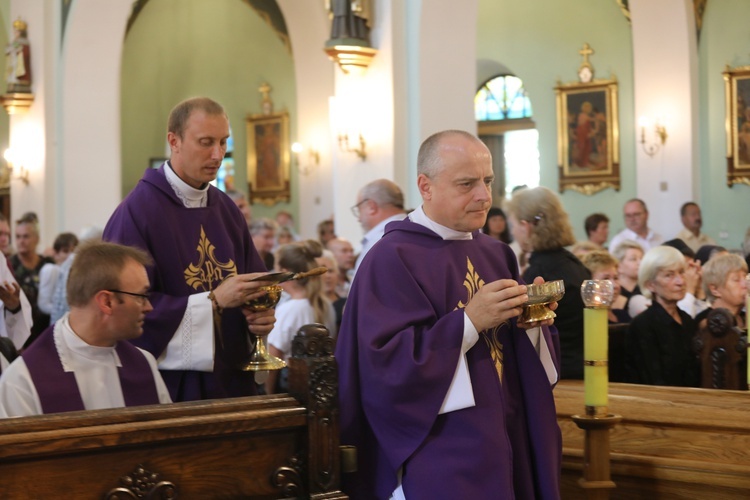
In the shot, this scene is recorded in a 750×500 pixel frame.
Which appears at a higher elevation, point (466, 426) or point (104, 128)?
point (104, 128)

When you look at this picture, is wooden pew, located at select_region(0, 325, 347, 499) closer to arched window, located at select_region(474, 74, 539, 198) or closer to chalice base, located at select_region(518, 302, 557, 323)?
chalice base, located at select_region(518, 302, 557, 323)

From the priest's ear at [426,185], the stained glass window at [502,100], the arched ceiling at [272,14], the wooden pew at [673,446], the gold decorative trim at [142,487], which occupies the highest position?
the arched ceiling at [272,14]

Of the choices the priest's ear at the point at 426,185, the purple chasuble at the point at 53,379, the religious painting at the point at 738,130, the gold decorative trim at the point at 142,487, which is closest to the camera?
the gold decorative trim at the point at 142,487

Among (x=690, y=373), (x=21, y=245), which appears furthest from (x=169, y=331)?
(x=21, y=245)

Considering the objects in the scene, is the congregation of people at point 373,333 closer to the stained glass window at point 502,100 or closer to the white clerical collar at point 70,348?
the white clerical collar at point 70,348

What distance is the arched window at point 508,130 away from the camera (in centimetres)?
1806

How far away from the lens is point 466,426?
3.09 meters

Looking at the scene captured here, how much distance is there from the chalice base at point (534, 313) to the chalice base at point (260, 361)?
0.94 meters

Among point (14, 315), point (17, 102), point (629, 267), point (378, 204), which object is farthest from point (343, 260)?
point (17, 102)

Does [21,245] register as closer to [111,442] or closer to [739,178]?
[111,442]

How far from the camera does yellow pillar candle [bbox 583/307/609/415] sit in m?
3.69

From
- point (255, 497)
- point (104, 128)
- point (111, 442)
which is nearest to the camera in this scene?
point (111, 442)

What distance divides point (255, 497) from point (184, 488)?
8.7 inches

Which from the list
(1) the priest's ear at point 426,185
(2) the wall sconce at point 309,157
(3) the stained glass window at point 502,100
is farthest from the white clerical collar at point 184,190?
(3) the stained glass window at point 502,100
